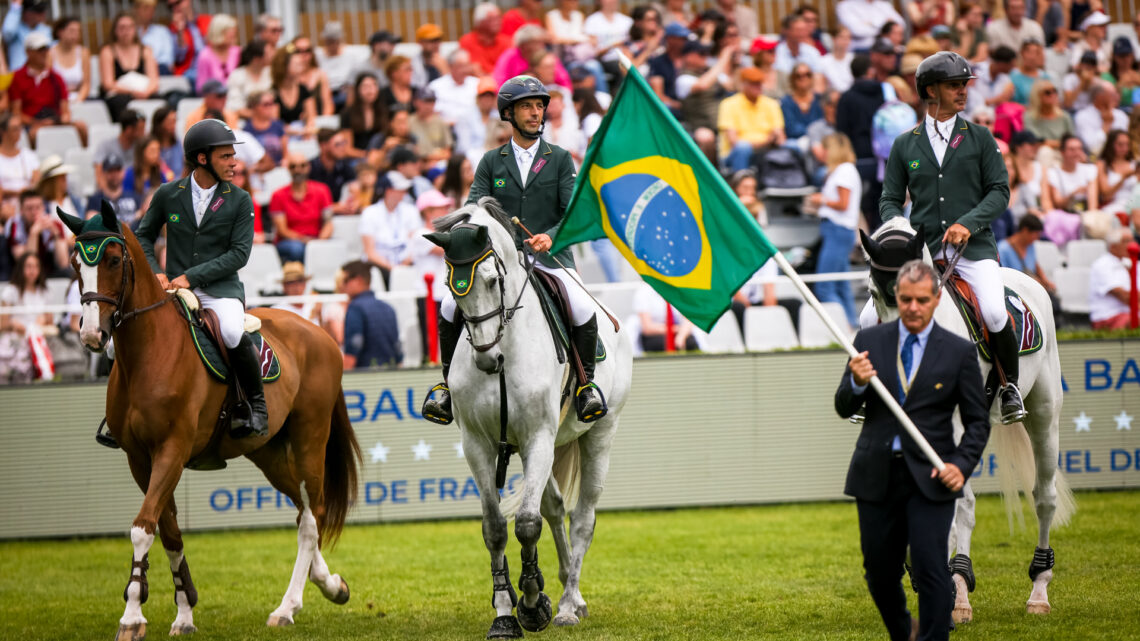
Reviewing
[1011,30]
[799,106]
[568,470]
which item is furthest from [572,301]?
[1011,30]

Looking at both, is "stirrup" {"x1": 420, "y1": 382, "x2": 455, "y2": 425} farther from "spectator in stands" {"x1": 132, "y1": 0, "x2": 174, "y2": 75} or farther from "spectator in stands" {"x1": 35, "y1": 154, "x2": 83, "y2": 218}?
"spectator in stands" {"x1": 132, "y1": 0, "x2": 174, "y2": 75}

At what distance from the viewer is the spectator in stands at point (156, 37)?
1911 cm

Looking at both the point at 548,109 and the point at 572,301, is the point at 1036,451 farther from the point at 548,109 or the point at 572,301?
the point at 548,109

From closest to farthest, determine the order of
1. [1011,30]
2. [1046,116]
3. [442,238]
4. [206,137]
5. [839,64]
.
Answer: [442,238], [206,137], [1046,116], [839,64], [1011,30]

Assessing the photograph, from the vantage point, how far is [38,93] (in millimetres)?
18047

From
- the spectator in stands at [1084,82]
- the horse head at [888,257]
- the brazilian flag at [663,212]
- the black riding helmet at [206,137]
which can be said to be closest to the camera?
the brazilian flag at [663,212]

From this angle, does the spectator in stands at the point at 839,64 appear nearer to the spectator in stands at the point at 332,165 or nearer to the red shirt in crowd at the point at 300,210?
the spectator in stands at the point at 332,165

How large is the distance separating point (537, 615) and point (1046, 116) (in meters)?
13.2

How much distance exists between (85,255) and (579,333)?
10.5ft

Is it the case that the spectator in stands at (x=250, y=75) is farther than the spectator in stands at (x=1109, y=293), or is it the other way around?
the spectator in stands at (x=250, y=75)

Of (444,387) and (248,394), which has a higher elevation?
(444,387)

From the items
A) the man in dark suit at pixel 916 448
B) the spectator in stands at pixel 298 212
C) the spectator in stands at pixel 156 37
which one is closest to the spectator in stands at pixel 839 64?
the spectator in stands at pixel 298 212

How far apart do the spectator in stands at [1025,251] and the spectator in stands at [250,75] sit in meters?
10.1

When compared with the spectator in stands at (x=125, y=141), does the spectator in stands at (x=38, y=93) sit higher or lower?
higher
